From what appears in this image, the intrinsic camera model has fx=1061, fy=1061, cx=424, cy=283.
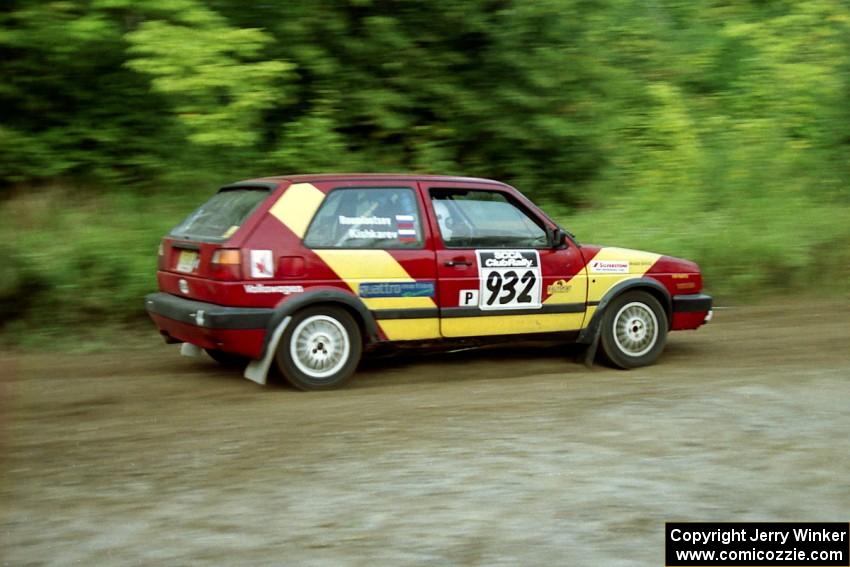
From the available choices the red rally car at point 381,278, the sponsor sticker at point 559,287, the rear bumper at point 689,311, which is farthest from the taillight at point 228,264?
the rear bumper at point 689,311

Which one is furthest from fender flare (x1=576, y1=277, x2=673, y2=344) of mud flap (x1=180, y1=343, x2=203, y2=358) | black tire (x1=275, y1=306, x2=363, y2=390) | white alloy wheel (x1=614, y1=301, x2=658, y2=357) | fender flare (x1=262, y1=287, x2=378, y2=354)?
mud flap (x1=180, y1=343, x2=203, y2=358)

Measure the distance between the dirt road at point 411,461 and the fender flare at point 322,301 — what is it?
455 millimetres

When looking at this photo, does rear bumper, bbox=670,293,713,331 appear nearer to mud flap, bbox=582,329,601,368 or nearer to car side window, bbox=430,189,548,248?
mud flap, bbox=582,329,601,368

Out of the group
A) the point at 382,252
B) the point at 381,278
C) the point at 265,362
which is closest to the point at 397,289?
the point at 381,278

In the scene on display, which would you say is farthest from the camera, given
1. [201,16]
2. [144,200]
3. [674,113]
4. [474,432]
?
[674,113]

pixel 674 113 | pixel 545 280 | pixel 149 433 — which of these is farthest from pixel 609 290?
pixel 674 113

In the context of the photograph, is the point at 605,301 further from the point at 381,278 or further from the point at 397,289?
the point at 381,278

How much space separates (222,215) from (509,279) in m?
2.25

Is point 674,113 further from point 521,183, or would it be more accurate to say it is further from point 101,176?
point 101,176

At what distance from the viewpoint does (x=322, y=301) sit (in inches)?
299

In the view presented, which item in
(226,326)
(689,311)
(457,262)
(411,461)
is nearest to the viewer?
(411,461)

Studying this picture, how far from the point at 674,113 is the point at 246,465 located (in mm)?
13640

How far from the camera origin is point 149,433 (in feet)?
20.8

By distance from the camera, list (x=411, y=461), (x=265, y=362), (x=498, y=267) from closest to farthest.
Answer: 1. (x=411, y=461)
2. (x=265, y=362)
3. (x=498, y=267)
